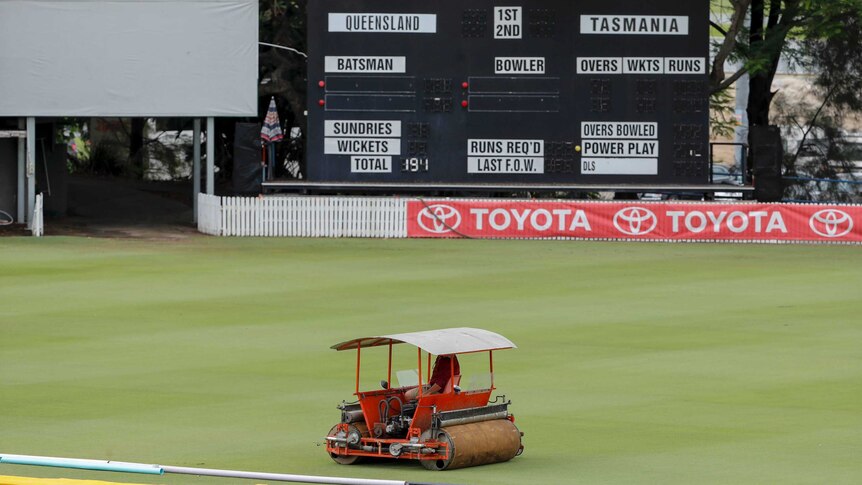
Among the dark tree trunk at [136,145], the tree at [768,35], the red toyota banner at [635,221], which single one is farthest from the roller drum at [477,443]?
the dark tree trunk at [136,145]

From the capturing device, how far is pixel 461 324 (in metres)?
22.2

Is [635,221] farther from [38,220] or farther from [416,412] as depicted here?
[416,412]

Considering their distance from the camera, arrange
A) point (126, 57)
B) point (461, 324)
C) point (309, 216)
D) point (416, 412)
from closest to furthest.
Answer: point (416, 412) → point (461, 324) → point (309, 216) → point (126, 57)

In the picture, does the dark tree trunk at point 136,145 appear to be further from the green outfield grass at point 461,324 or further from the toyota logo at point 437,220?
the toyota logo at point 437,220

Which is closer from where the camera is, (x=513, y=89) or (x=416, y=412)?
(x=416, y=412)

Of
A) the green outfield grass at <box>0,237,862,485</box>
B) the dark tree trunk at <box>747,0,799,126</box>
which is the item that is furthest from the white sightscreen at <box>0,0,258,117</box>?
the dark tree trunk at <box>747,0,799,126</box>

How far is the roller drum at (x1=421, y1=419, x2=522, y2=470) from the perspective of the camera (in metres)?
12.6

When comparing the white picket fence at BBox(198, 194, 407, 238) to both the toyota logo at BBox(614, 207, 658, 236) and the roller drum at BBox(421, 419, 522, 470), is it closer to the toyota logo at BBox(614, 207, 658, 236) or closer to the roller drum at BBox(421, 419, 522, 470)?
the toyota logo at BBox(614, 207, 658, 236)

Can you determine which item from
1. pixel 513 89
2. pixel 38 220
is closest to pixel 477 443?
pixel 513 89

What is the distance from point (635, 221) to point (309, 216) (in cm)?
796

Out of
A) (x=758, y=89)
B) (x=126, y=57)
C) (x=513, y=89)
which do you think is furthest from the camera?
(x=758, y=89)

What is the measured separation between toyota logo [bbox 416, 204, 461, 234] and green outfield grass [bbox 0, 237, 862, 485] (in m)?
1.74

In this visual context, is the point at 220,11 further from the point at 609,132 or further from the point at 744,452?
the point at 744,452

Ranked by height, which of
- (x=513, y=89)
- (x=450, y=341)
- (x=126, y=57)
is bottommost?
(x=450, y=341)
